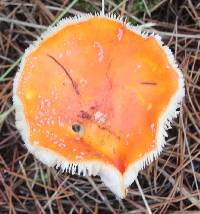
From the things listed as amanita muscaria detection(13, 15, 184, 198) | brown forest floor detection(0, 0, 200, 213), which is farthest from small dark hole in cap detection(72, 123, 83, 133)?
brown forest floor detection(0, 0, 200, 213)

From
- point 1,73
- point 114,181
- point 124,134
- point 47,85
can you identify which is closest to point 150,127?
point 124,134

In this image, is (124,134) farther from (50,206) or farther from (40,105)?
(50,206)

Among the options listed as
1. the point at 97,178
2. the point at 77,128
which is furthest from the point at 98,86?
the point at 97,178

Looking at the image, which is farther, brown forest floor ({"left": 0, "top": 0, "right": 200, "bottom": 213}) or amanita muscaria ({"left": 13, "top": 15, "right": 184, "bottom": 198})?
brown forest floor ({"left": 0, "top": 0, "right": 200, "bottom": 213})

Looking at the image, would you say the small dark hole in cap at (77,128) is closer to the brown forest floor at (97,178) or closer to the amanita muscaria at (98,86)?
the amanita muscaria at (98,86)

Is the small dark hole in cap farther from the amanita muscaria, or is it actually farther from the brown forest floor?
the brown forest floor

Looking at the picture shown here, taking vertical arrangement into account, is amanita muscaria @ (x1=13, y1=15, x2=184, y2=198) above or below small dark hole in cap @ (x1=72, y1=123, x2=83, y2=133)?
above

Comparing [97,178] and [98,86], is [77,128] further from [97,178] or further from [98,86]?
[97,178]
